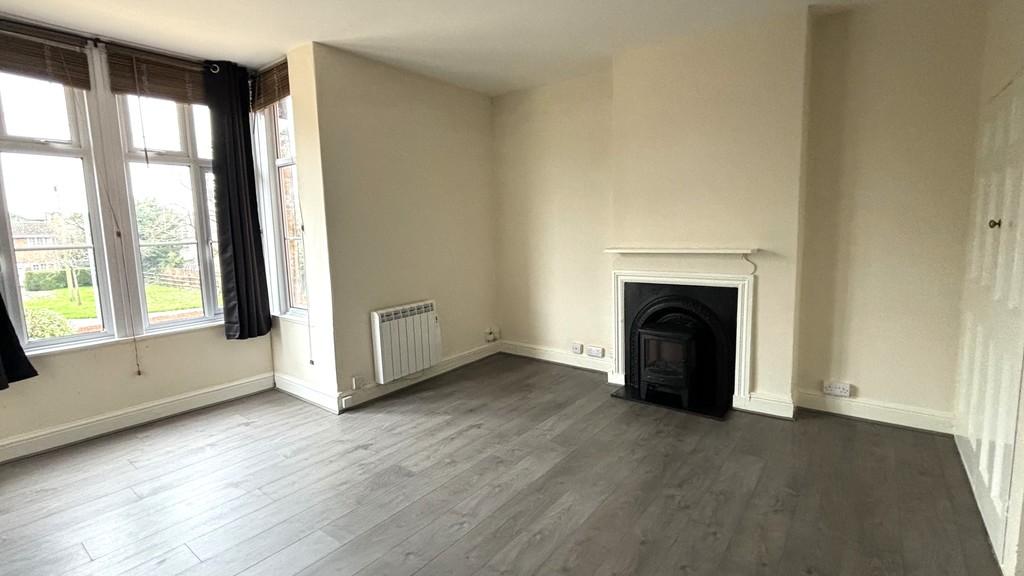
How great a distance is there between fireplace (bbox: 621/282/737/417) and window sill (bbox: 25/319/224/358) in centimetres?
342

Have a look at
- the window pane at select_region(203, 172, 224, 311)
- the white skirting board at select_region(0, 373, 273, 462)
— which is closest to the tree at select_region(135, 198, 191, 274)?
the window pane at select_region(203, 172, 224, 311)

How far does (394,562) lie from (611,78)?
3.89 m

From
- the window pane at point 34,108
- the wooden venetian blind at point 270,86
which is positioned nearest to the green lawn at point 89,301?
the window pane at point 34,108

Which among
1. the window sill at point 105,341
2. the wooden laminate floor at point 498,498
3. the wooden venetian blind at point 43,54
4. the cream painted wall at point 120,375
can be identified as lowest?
the wooden laminate floor at point 498,498

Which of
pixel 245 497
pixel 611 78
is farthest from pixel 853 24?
pixel 245 497

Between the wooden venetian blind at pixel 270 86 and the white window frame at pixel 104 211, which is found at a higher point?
the wooden venetian blind at pixel 270 86

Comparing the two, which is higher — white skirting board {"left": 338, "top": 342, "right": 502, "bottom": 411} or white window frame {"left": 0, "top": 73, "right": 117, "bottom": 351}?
white window frame {"left": 0, "top": 73, "right": 117, "bottom": 351}

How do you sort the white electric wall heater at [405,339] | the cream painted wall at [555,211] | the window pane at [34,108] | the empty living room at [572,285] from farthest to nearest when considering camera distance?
the cream painted wall at [555,211], the white electric wall heater at [405,339], the window pane at [34,108], the empty living room at [572,285]

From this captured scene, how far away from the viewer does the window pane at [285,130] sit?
3.86 meters

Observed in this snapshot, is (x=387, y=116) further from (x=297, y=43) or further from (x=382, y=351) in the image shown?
(x=382, y=351)

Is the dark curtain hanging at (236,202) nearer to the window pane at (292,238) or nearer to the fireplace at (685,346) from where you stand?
the window pane at (292,238)

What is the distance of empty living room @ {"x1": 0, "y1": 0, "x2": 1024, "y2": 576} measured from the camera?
219cm

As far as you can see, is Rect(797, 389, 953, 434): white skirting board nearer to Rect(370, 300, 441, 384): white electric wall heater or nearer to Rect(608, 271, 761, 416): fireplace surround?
Rect(608, 271, 761, 416): fireplace surround

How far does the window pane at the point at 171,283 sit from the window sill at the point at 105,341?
0.42 feet
